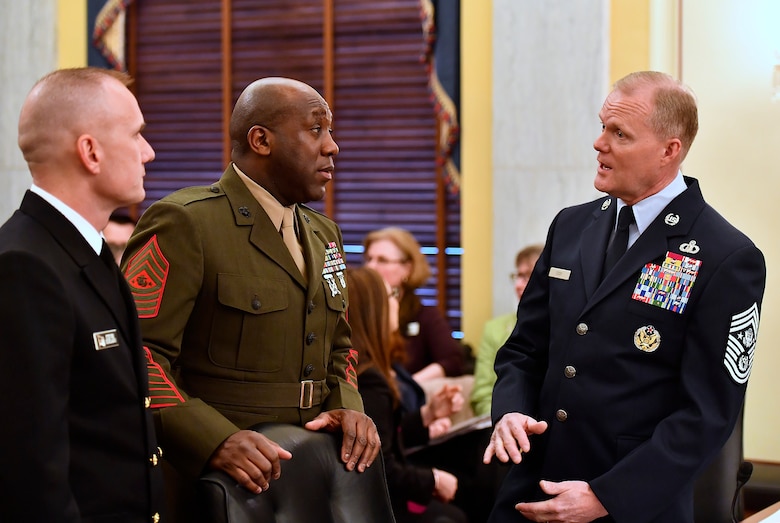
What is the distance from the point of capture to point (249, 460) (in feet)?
6.25

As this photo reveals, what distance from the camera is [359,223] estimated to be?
17.5 ft

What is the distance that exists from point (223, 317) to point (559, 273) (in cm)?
73

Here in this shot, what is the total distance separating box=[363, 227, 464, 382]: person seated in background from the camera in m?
4.70

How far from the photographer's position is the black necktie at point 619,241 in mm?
2133

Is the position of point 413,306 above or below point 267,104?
below

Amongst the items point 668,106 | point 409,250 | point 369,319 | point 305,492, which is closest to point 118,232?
point 409,250

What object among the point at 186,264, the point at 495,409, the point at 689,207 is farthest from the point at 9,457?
the point at 689,207

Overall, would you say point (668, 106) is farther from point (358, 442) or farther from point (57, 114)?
point (57, 114)

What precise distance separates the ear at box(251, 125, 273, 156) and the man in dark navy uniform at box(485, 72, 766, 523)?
673mm

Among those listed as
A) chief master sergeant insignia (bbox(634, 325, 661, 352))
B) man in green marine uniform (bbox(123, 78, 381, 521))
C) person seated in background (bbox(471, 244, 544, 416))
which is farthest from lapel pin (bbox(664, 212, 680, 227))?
Result: person seated in background (bbox(471, 244, 544, 416))

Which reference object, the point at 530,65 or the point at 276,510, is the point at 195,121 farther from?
the point at 276,510

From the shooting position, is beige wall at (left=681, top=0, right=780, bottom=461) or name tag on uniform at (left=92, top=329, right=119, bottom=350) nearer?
name tag on uniform at (left=92, top=329, right=119, bottom=350)

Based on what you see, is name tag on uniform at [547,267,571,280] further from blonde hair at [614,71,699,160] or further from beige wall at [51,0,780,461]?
beige wall at [51,0,780,461]

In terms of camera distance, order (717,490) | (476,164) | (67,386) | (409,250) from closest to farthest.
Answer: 1. (67,386)
2. (717,490)
3. (409,250)
4. (476,164)
